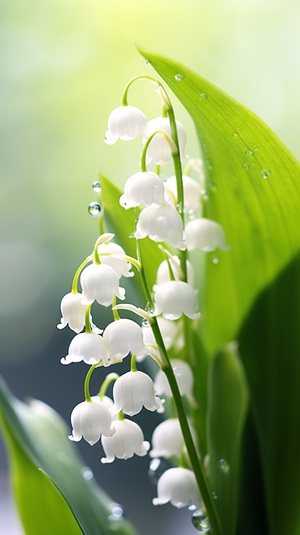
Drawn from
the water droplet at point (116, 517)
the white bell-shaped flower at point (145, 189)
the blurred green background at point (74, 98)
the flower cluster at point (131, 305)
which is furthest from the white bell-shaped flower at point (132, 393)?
the blurred green background at point (74, 98)

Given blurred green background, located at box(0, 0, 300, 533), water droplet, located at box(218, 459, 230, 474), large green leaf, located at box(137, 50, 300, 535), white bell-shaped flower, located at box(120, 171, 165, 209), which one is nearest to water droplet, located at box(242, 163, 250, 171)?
large green leaf, located at box(137, 50, 300, 535)

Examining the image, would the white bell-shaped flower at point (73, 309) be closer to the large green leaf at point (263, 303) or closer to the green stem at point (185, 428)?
the green stem at point (185, 428)

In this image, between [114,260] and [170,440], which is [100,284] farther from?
[170,440]

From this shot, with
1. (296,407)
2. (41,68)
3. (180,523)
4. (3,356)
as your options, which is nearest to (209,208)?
(296,407)

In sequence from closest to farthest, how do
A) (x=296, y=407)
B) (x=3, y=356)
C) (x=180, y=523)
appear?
1. (x=296, y=407)
2. (x=180, y=523)
3. (x=3, y=356)

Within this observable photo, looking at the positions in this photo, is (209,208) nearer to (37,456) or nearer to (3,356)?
(37,456)

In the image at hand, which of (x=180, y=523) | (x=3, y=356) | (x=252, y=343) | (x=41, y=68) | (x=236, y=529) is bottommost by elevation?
(x=236, y=529)

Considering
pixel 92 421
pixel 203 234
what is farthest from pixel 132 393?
pixel 203 234
